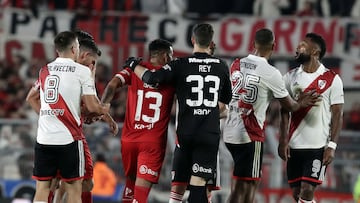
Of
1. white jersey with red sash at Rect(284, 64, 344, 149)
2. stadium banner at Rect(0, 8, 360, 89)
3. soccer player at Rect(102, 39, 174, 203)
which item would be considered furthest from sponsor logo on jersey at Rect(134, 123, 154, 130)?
stadium banner at Rect(0, 8, 360, 89)

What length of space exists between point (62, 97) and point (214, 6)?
33.1 feet

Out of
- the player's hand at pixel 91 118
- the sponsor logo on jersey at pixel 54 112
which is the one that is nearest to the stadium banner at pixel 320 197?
the player's hand at pixel 91 118

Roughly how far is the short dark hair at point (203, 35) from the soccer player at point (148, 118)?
1.84 feet

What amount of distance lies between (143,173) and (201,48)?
61.0 inches

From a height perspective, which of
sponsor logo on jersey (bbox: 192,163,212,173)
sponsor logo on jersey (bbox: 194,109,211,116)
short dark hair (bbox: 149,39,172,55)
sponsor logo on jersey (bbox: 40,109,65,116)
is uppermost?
short dark hair (bbox: 149,39,172,55)

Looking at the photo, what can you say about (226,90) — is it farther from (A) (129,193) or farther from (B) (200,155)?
(A) (129,193)

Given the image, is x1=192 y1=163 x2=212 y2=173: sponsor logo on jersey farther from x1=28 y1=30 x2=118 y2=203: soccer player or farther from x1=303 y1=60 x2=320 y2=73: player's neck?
x1=303 y1=60 x2=320 y2=73: player's neck

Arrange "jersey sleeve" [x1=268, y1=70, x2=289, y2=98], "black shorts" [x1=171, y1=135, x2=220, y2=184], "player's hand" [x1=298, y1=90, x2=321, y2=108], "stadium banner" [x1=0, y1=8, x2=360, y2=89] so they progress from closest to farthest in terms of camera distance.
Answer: "black shorts" [x1=171, y1=135, x2=220, y2=184], "jersey sleeve" [x1=268, y1=70, x2=289, y2=98], "player's hand" [x1=298, y1=90, x2=321, y2=108], "stadium banner" [x1=0, y1=8, x2=360, y2=89]

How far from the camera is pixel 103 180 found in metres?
19.3

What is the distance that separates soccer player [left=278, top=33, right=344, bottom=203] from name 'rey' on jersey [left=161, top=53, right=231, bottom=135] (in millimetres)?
1303

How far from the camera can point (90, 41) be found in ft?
44.7

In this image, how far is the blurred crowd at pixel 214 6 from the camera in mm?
22328

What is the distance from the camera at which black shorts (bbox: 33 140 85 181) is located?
1280 centimetres

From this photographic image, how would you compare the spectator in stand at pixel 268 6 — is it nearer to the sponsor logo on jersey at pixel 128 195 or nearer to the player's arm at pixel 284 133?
the player's arm at pixel 284 133
